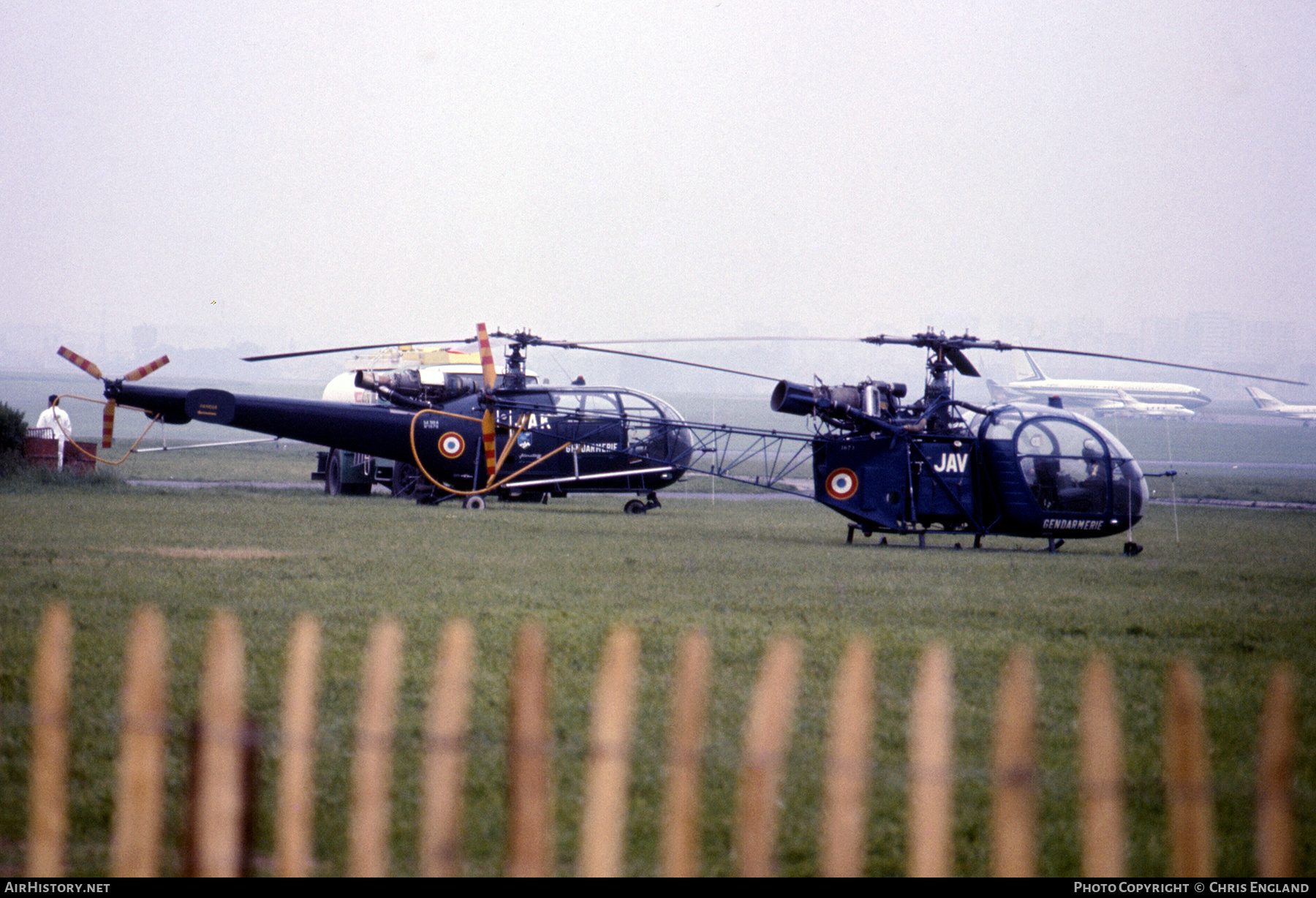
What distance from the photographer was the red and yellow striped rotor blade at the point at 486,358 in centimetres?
1741

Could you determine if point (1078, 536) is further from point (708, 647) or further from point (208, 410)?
point (208, 410)

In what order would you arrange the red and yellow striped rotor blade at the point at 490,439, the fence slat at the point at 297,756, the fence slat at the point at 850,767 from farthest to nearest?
the red and yellow striped rotor blade at the point at 490,439 < the fence slat at the point at 297,756 < the fence slat at the point at 850,767

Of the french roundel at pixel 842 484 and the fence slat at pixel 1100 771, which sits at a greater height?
the fence slat at pixel 1100 771

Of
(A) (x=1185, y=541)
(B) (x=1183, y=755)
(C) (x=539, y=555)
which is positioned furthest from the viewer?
(A) (x=1185, y=541)

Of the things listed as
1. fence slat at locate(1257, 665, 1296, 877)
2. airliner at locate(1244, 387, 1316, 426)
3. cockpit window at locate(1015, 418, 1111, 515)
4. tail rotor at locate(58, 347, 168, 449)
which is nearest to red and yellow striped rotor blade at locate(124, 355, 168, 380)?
tail rotor at locate(58, 347, 168, 449)

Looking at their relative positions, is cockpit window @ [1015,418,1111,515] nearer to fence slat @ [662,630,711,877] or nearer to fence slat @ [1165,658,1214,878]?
fence slat @ [1165,658,1214,878]

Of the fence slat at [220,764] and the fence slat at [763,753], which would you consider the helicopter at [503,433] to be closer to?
the fence slat at [220,764]

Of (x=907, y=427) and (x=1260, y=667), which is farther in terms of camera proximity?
(x=907, y=427)

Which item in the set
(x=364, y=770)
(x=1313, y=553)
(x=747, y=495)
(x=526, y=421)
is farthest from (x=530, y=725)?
(x=747, y=495)

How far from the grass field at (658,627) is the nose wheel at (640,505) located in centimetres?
288

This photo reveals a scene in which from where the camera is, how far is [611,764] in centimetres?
290

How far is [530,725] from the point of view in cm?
294

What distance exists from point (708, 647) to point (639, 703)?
1714mm

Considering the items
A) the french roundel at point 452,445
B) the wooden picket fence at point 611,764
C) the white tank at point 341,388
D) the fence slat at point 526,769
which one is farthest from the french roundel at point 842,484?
the white tank at point 341,388
